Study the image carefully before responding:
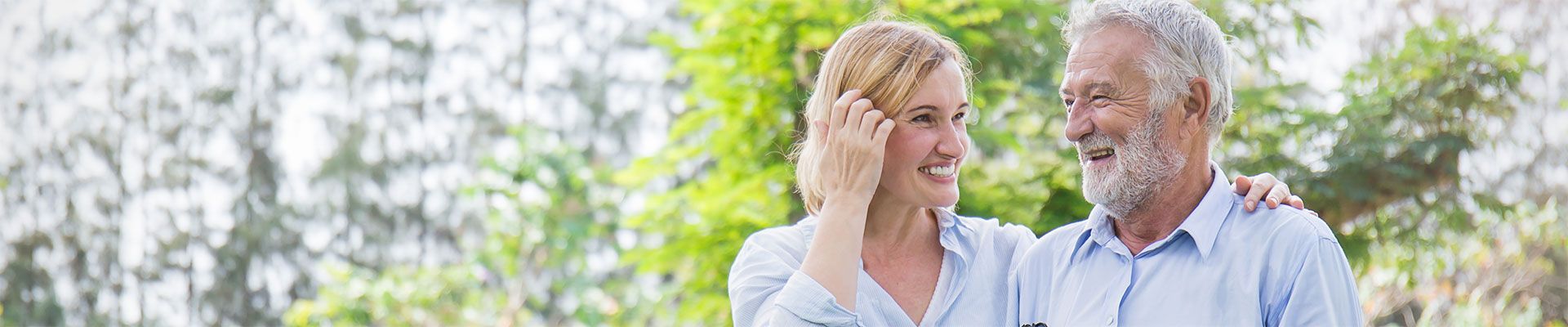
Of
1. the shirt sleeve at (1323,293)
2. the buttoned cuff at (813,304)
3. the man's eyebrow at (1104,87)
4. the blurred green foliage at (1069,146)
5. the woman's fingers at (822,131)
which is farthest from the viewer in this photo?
the blurred green foliage at (1069,146)

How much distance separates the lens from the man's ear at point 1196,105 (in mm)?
1930

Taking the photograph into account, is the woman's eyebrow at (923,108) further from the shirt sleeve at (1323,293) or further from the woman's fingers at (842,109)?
the shirt sleeve at (1323,293)

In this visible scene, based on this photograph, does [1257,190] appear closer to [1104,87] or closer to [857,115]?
[1104,87]

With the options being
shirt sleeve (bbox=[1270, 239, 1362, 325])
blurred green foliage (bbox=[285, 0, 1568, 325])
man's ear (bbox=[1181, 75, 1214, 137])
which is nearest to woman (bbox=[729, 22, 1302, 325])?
man's ear (bbox=[1181, 75, 1214, 137])

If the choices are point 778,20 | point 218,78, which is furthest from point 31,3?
point 778,20

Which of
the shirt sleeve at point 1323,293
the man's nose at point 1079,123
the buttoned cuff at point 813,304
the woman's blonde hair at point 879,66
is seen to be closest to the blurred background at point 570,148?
the woman's blonde hair at point 879,66

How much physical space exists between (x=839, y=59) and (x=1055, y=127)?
3.60m

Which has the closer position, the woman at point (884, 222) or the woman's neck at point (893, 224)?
the woman at point (884, 222)

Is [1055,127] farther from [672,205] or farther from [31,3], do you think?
[31,3]

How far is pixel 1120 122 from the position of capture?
1944 mm

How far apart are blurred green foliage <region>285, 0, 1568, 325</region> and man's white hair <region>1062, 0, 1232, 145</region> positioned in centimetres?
212

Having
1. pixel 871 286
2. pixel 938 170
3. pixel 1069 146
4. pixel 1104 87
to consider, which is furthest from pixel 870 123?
pixel 1069 146

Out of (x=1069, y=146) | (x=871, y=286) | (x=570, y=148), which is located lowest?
(x=570, y=148)

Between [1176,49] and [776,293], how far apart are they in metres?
0.75
